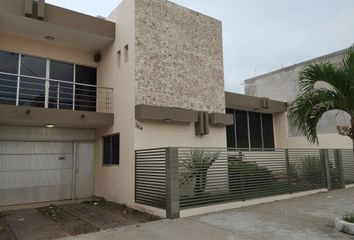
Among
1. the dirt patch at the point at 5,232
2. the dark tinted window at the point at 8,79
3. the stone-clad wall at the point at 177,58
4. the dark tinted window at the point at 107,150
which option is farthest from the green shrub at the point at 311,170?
the dark tinted window at the point at 8,79

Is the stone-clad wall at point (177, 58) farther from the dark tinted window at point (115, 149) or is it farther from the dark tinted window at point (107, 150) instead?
the dark tinted window at point (107, 150)

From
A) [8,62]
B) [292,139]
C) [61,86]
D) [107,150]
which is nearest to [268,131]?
[292,139]

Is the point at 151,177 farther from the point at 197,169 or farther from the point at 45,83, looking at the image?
the point at 45,83

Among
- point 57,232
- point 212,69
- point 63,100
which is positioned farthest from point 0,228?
point 212,69

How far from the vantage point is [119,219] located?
8984 millimetres

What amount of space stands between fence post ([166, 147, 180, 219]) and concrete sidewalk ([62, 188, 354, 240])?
317mm

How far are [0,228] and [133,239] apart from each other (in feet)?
12.4

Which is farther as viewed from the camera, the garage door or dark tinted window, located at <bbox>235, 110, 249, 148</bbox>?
dark tinted window, located at <bbox>235, 110, 249, 148</bbox>

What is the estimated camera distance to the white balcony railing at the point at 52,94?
11.3 m

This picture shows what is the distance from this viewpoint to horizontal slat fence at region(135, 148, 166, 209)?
29.9 feet

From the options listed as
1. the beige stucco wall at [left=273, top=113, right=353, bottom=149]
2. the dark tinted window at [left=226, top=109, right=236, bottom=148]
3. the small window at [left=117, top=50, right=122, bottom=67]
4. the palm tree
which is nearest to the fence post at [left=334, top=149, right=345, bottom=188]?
the beige stucco wall at [left=273, top=113, right=353, bottom=149]

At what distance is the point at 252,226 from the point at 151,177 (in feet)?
10.8

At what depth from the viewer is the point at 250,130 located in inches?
664

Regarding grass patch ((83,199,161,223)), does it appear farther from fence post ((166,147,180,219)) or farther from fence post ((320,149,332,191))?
fence post ((320,149,332,191))
